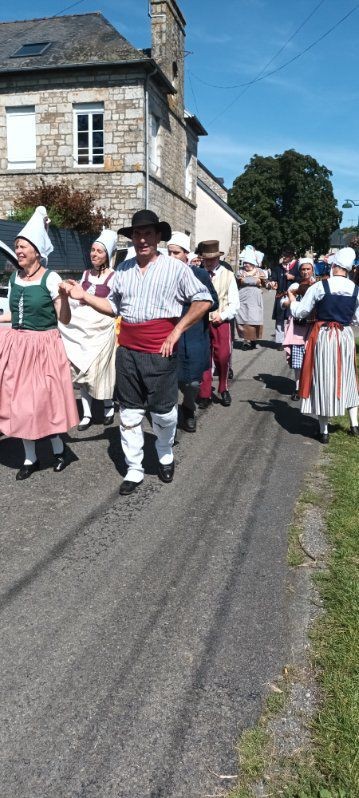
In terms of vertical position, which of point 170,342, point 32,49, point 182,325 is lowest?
point 170,342

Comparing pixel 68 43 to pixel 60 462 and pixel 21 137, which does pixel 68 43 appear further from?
pixel 60 462

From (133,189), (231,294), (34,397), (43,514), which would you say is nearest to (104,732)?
(43,514)

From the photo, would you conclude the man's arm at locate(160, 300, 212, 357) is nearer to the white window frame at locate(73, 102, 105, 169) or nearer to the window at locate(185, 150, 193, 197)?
the white window frame at locate(73, 102, 105, 169)

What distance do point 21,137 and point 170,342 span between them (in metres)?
19.5

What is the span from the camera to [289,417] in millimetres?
7738

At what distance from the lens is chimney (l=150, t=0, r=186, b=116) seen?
22359 millimetres

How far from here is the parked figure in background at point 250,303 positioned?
42.6 feet

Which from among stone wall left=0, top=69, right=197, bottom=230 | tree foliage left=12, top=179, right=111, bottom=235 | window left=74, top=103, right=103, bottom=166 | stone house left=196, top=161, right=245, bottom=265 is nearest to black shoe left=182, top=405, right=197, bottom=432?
tree foliage left=12, top=179, right=111, bottom=235

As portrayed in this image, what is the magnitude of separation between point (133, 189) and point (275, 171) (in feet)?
Answer: 152

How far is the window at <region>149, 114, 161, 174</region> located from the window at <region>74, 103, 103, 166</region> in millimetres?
1758

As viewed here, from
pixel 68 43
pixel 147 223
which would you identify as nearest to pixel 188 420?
pixel 147 223

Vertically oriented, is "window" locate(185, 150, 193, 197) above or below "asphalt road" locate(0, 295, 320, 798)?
above

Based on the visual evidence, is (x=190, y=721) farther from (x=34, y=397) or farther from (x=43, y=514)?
(x=34, y=397)

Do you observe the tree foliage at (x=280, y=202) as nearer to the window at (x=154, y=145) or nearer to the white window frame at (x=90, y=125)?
Result: the window at (x=154, y=145)
